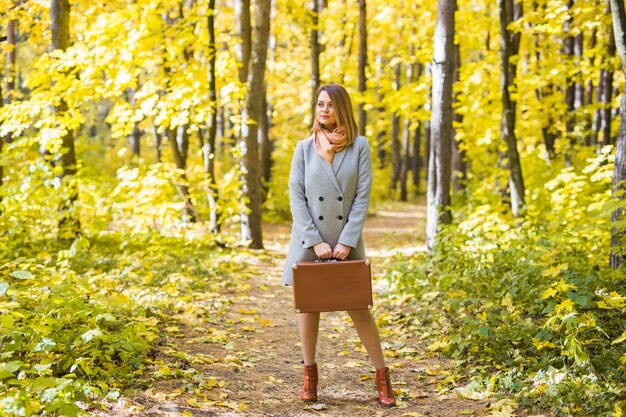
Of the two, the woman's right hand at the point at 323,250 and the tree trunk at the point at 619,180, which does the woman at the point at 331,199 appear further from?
the tree trunk at the point at 619,180

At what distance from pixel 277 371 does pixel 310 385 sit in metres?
0.81

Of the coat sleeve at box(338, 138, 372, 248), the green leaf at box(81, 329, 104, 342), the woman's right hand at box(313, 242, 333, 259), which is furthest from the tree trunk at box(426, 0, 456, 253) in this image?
the green leaf at box(81, 329, 104, 342)

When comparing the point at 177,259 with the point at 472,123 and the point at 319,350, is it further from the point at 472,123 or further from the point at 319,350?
the point at 472,123

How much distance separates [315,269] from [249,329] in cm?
255

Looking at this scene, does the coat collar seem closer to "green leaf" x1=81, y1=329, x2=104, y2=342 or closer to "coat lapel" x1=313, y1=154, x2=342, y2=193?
"coat lapel" x1=313, y1=154, x2=342, y2=193

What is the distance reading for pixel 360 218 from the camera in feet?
13.2

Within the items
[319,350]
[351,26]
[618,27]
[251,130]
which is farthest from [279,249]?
[351,26]

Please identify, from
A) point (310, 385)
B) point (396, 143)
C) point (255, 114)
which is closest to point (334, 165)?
point (310, 385)

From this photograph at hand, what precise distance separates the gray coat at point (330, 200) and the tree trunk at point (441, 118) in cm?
437

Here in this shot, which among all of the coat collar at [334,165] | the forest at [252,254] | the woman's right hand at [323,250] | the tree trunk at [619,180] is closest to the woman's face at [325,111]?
the coat collar at [334,165]

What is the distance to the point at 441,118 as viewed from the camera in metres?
8.66

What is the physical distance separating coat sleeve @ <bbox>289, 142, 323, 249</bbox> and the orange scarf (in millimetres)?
151

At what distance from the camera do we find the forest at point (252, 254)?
3.90m

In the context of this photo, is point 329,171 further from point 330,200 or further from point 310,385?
point 310,385
